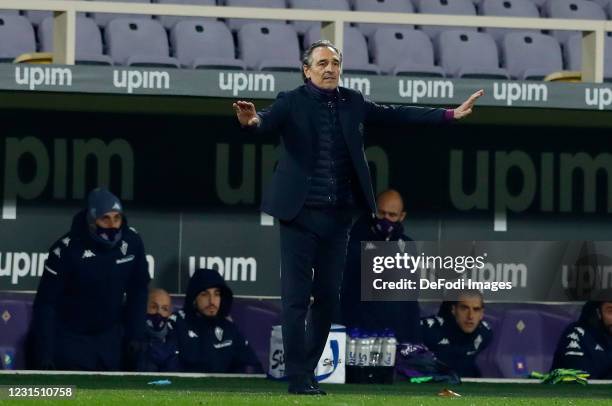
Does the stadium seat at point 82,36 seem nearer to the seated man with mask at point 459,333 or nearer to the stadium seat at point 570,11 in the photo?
the seated man with mask at point 459,333

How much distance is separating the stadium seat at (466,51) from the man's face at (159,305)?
321 cm

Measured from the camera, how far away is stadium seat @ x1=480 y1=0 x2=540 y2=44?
14547mm

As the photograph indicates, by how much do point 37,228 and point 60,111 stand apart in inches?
35.5

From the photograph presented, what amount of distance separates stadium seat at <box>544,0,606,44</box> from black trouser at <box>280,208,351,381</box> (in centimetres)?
729

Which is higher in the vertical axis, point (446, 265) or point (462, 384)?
point (446, 265)

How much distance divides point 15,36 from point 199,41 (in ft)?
4.83

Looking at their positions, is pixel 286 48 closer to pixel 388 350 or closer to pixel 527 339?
pixel 527 339

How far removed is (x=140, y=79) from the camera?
1107 centimetres

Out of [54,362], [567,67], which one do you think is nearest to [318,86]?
[54,362]

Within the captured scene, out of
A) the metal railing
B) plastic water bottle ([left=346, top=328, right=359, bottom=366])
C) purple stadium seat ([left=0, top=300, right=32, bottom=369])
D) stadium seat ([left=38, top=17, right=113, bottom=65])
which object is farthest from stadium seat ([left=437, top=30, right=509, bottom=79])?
purple stadium seat ([left=0, top=300, right=32, bottom=369])

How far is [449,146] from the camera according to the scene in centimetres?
1291

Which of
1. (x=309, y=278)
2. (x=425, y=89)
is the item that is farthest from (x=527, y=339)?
(x=309, y=278)

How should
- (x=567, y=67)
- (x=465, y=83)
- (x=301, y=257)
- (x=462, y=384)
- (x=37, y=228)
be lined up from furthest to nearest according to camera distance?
Result: 1. (x=567, y=67)
2. (x=37, y=228)
3. (x=465, y=83)
4. (x=462, y=384)
5. (x=301, y=257)

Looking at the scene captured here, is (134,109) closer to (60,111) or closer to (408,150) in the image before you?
(60,111)
